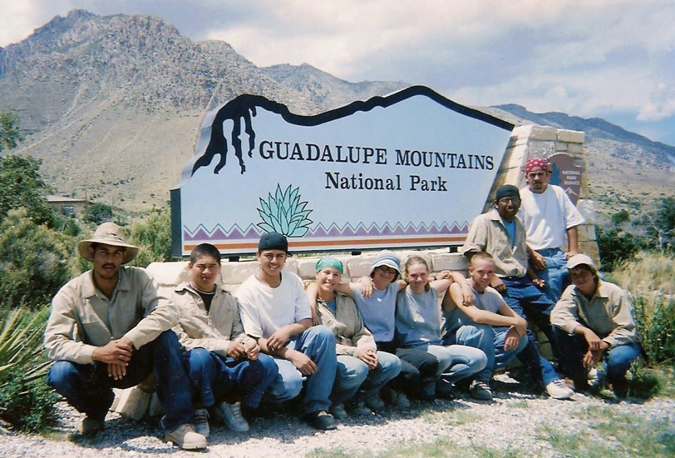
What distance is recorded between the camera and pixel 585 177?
7387mm

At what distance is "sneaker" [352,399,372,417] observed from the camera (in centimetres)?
414

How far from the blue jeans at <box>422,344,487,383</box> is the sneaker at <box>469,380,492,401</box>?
0.23 m

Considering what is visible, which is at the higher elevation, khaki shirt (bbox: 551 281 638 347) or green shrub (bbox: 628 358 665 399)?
khaki shirt (bbox: 551 281 638 347)

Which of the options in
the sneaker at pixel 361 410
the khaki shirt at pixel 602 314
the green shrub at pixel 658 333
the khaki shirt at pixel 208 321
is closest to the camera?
the khaki shirt at pixel 208 321

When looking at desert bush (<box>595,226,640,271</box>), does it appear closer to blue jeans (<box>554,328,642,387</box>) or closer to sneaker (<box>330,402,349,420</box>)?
blue jeans (<box>554,328,642,387</box>)

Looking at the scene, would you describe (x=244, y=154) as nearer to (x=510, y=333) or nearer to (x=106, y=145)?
(x=510, y=333)

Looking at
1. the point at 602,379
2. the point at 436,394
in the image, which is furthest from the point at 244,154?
the point at 602,379

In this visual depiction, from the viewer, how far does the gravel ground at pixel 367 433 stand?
10.9 ft

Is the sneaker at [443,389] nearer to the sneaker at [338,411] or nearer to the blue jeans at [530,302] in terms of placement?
the sneaker at [338,411]

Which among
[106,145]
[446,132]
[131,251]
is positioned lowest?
[131,251]

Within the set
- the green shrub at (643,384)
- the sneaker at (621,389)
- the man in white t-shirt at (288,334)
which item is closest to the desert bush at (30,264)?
the man in white t-shirt at (288,334)

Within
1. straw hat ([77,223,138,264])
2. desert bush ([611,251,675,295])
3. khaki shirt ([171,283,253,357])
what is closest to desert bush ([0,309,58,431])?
straw hat ([77,223,138,264])

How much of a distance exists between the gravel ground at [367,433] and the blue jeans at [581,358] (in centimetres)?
25

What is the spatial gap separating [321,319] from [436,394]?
1154 millimetres
